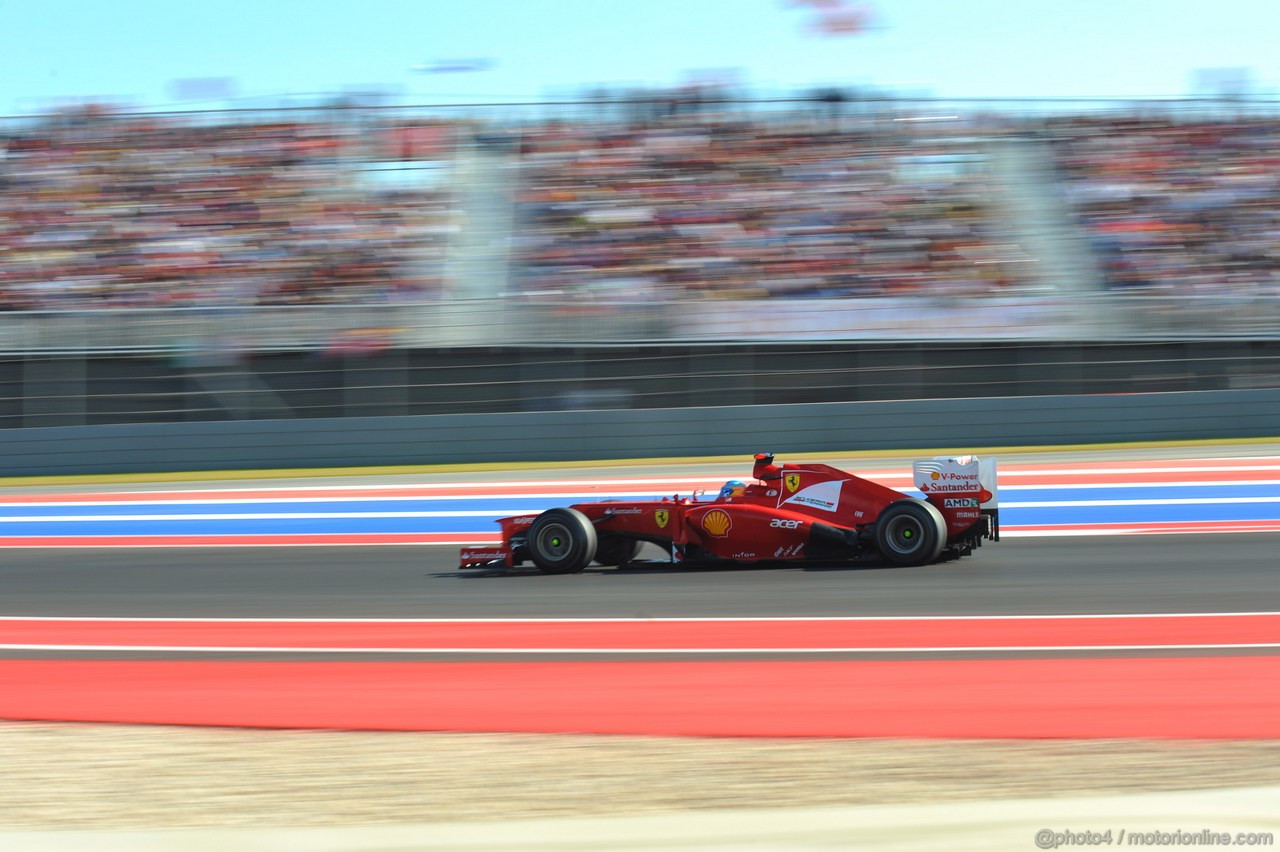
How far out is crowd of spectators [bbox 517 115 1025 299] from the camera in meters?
17.2

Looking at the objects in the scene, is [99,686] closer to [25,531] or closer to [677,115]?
[25,531]

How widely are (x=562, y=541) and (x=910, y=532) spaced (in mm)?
2163

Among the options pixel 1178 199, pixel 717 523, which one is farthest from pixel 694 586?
pixel 1178 199

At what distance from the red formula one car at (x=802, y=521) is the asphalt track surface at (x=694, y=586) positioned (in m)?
0.13

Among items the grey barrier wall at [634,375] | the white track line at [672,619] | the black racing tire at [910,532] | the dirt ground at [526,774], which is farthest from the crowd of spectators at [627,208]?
the dirt ground at [526,774]

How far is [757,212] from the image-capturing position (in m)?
18.4

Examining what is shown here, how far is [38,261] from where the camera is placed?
18.1 metres

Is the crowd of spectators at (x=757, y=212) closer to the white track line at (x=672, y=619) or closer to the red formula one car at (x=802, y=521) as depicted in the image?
the red formula one car at (x=802, y=521)

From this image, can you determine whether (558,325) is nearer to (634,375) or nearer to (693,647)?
(634,375)

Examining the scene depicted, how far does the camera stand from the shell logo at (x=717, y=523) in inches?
329

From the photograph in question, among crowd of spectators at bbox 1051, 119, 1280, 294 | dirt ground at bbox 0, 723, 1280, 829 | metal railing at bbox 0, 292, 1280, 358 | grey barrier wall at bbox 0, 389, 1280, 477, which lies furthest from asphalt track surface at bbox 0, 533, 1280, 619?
crowd of spectators at bbox 1051, 119, 1280, 294

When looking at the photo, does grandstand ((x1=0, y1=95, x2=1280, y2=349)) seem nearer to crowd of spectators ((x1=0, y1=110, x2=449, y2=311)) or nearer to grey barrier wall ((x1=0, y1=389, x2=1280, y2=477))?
crowd of spectators ((x1=0, y1=110, x2=449, y2=311))

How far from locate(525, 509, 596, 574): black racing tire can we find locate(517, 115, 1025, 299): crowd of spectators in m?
8.79

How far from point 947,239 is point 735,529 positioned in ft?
34.9
